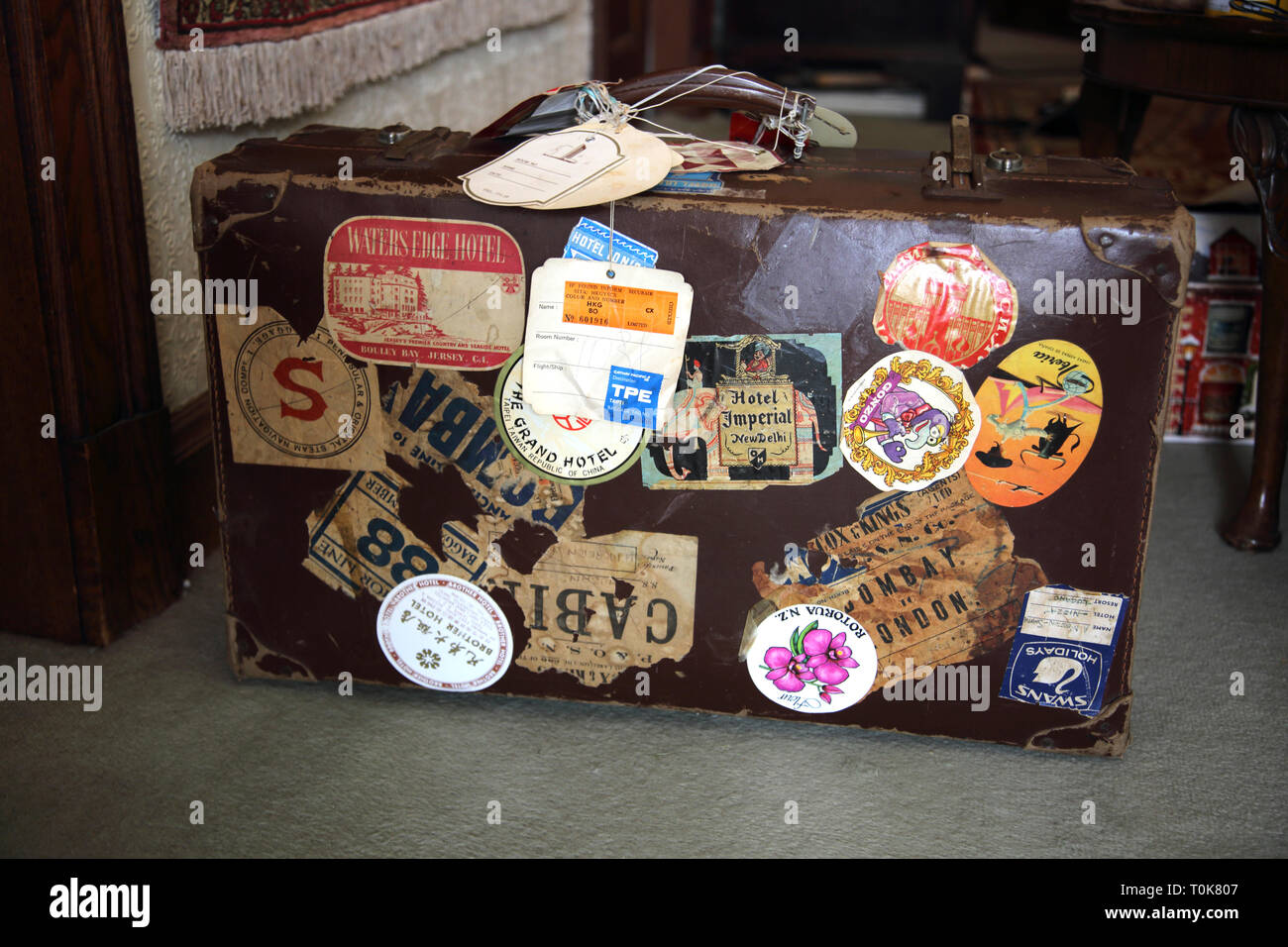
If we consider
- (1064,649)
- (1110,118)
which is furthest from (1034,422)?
(1110,118)

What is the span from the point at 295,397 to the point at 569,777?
0.44m

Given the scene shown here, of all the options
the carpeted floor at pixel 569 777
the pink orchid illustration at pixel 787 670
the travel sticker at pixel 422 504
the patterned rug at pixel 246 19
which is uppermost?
the patterned rug at pixel 246 19

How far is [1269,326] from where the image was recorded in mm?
1354

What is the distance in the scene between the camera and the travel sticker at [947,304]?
3.10 ft

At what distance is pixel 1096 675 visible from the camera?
1027 millimetres

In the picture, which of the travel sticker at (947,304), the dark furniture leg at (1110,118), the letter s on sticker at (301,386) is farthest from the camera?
the dark furniture leg at (1110,118)

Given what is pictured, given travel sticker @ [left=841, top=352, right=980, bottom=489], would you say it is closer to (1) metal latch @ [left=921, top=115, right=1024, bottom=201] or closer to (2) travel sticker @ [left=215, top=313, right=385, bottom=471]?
(1) metal latch @ [left=921, top=115, right=1024, bottom=201]

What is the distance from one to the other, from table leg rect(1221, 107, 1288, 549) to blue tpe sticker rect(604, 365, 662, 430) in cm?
79

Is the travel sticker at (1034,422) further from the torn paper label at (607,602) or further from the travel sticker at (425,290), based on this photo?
the travel sticker at (425,290)

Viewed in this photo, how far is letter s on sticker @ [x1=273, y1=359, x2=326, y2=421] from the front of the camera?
1047 mm

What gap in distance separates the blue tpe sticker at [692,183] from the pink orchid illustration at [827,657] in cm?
42

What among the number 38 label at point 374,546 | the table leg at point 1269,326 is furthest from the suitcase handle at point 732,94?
the table leg at point 1269,326

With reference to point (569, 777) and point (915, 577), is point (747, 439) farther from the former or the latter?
point (569, 777)

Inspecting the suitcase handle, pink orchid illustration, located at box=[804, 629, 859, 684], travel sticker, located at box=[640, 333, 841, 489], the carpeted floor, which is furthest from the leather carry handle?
the carpeted floor
